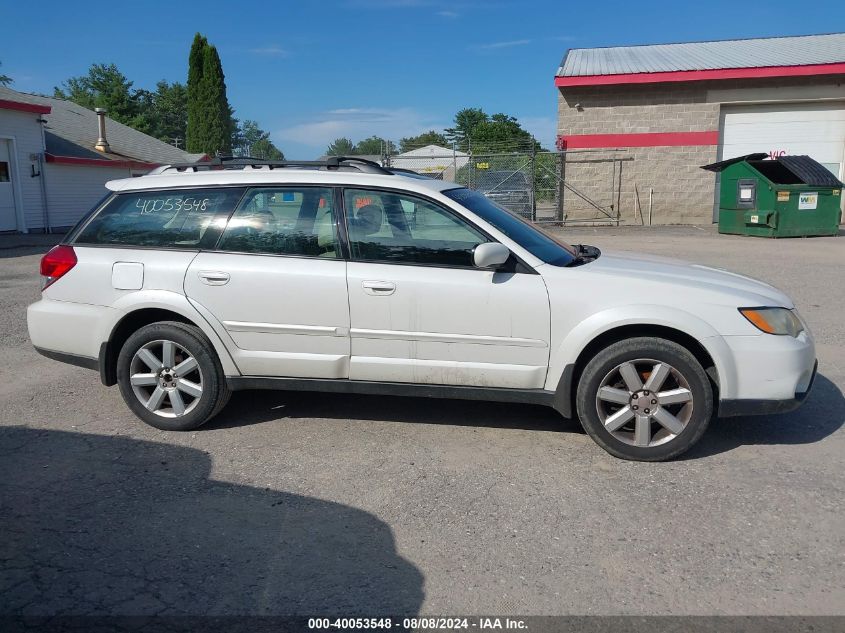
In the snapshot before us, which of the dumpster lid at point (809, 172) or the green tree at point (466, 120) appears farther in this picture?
the green tree at point (466, 120)

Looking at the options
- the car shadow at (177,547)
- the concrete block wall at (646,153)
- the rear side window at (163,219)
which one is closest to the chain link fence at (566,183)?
the concrete block wall at (646,153)

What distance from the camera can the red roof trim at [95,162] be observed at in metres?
23.3

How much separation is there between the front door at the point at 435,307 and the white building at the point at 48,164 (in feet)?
53.5

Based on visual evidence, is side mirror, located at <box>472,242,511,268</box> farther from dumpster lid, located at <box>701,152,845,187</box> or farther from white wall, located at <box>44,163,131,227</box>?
white wall, located at <box>44,163,131,227</box>

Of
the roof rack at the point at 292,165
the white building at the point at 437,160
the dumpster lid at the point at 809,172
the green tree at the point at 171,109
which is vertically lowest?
the roof rack at the point at 292,165

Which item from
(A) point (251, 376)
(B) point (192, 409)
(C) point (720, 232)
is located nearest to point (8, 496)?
(B) point (192, 409)

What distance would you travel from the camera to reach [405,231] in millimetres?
4629

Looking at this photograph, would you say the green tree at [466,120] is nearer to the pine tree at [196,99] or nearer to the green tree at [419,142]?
the green tree at [419,142]

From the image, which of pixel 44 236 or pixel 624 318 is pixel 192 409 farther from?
pixel 44 236

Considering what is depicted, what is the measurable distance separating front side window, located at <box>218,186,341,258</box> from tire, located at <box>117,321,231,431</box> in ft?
2.23

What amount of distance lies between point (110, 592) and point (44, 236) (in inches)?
820

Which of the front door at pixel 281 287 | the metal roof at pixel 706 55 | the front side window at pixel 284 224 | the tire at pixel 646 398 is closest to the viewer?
the tire at pixel 646 398

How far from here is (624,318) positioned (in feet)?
13.8

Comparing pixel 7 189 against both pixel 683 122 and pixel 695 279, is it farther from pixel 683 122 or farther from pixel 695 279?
pixel 695 279
